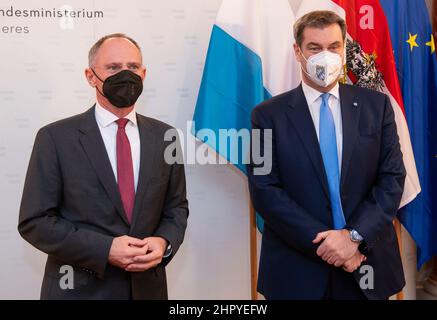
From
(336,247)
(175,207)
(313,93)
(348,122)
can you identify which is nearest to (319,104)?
(313,93)

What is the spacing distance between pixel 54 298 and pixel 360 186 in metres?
1.30

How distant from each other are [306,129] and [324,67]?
0.28m

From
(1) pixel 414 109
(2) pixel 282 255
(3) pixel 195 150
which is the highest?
(1) pixel 414 109

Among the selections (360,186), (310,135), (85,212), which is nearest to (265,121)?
(310,135)

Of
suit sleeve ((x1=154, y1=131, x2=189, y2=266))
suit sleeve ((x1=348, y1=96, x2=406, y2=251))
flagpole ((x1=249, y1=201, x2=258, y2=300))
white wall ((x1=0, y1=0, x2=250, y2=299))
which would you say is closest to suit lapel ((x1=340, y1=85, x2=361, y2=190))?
suit sleeve ((x1=348, y1=96, x2=406, y2=251))

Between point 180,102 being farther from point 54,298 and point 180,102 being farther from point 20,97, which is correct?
point 54,298

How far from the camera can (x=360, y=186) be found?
6.93ft

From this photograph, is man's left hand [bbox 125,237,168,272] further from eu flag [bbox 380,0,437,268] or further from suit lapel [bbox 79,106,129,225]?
eu flag [bbox 380,0,437,268]

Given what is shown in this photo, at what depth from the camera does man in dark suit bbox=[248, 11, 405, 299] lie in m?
2.03

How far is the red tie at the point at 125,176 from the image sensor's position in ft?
6.64

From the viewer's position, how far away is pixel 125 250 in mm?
1904

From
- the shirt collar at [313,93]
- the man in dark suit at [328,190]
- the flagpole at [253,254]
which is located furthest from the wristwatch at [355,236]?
the flagpole at [253,254]

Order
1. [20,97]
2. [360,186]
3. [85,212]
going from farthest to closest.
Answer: [20,97] → [360,186] → [85,212]

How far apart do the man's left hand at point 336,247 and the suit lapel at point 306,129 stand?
0.56 ft
